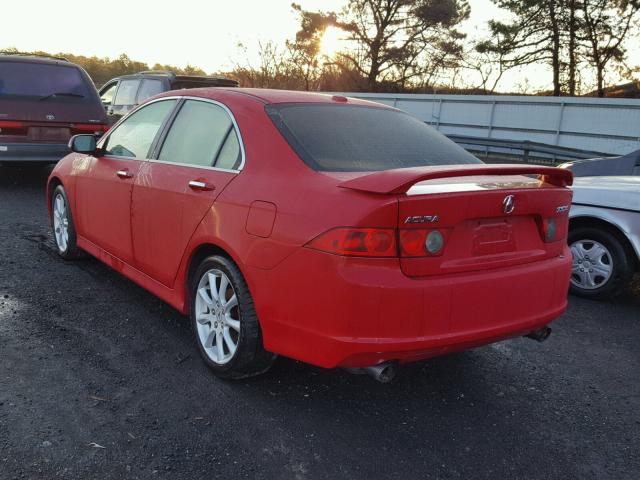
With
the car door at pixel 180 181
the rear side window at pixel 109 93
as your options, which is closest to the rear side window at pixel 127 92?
the rear side window at pixel 109 93

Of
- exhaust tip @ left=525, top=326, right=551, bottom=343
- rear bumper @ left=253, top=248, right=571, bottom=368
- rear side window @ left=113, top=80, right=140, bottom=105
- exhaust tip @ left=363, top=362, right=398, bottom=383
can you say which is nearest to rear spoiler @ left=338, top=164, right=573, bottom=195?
rear bumper @ left=253, top=248, right=571, bottom=368

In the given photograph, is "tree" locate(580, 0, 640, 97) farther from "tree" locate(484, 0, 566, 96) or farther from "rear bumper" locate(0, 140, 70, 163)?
"rear bumper" locate(0, 140, 70, 163)

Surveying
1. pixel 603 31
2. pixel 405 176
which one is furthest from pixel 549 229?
pixel 603 31

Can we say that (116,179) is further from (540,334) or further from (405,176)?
→ (540,334)

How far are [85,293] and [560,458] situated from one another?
356 centimetres

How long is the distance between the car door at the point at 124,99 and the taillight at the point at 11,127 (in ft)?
12.8

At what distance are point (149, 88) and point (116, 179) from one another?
8.16 meters

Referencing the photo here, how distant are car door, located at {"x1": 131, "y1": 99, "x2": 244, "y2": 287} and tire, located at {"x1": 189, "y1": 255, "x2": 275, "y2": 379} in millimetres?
289

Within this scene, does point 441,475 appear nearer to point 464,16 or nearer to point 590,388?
point 590,388

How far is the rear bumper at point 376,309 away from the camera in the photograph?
2.62 meters

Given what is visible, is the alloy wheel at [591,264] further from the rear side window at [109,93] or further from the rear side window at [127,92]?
the rear side window at [109,93]

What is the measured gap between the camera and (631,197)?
202 inches

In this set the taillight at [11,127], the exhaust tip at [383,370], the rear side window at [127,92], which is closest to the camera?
the exhaust tip at [383,370]

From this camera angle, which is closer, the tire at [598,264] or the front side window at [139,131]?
the front side window at [139,131]
